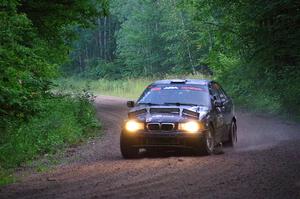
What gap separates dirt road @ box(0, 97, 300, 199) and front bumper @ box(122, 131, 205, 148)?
31 cm

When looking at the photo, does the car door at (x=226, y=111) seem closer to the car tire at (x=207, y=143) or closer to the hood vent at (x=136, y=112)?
the car tire at (x=207, y=143)

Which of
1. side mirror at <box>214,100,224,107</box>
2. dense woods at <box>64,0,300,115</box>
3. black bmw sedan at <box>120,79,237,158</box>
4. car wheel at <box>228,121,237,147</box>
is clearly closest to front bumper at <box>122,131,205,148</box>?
black bmw sedan at <box>120,79,237,158</box>

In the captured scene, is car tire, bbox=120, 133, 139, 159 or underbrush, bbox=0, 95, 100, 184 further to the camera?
underbrush, bbox=0, 95, 100, 184

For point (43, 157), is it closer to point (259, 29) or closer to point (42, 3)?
point (42, 3)

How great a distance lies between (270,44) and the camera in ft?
72.4

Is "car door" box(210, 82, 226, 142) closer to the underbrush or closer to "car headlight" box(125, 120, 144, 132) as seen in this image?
"car headlight" box(125, 120, 144, 132)

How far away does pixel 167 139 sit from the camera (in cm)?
1350

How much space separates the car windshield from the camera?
1459cm

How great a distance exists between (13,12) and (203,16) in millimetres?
18052

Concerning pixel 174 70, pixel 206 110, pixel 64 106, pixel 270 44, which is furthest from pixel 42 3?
pixel 174 70

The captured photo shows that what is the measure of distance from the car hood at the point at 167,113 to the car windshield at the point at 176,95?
1.59 feet

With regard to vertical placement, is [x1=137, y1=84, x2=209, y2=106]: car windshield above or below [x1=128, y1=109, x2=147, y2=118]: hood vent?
above

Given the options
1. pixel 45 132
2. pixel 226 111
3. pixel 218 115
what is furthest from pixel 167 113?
pixel 45 132

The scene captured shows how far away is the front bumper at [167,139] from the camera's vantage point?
13.5 meters
